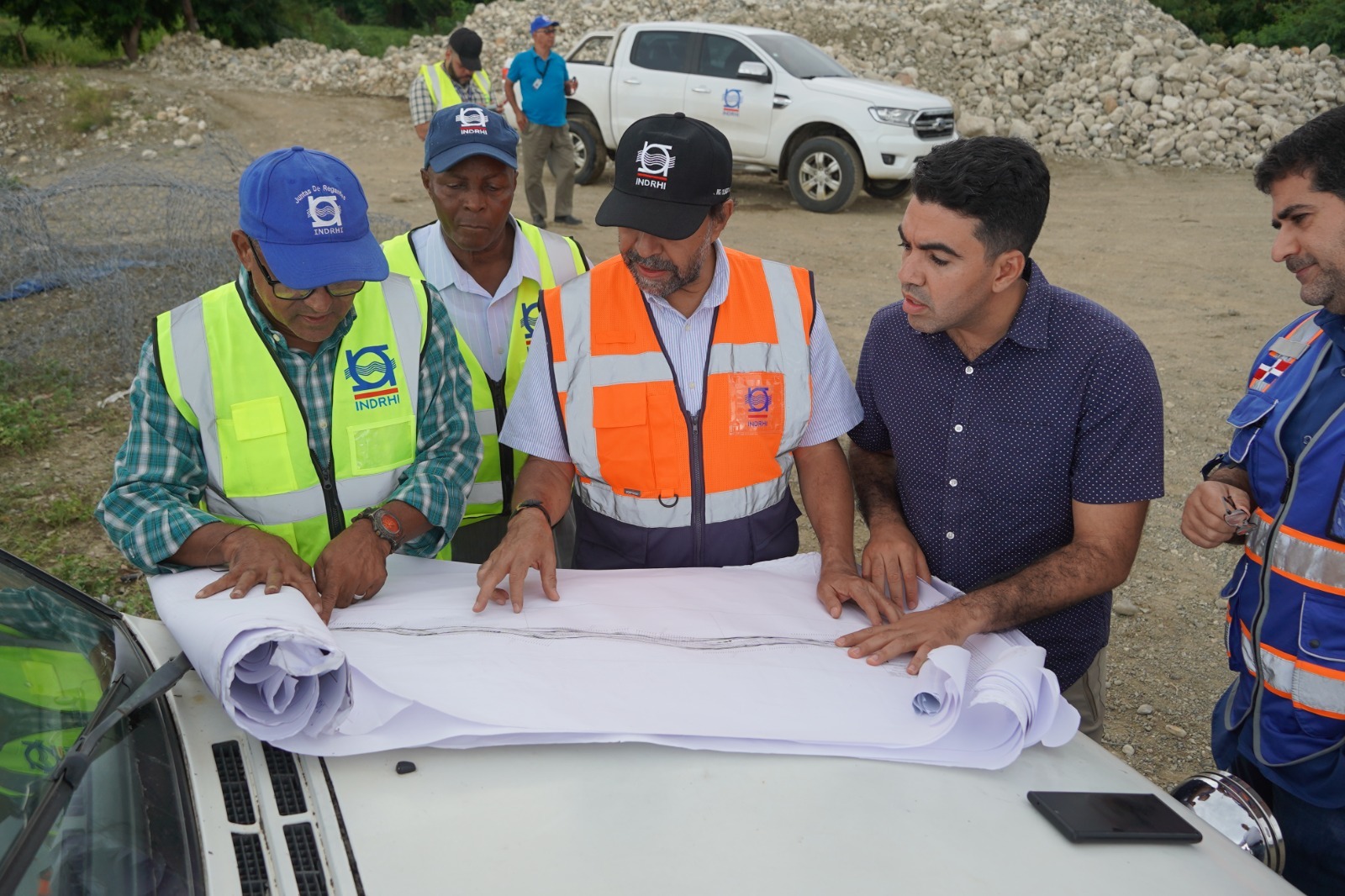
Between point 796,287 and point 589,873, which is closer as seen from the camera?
point 589,873

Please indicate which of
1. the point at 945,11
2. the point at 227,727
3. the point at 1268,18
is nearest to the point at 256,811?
the point at 227,727

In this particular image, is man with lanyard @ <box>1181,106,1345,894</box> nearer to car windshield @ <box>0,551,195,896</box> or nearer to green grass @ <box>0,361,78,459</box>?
car windshield @ <box>0,551,195,896</box>

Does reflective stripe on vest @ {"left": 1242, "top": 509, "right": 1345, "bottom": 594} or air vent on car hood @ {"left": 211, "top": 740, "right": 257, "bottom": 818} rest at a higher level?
reflective stripe on vest @ {"left": 1242, "top": 509, "right": 1345, "bottom": 594}

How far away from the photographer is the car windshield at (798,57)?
13305 mm

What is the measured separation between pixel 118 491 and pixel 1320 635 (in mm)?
2570

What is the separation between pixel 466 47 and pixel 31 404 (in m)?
4.56

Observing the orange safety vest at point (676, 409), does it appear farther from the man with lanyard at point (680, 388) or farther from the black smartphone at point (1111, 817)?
the black smartphone at point (1111, 817)

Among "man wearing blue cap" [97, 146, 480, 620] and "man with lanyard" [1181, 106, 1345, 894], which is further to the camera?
"man wearing blue cap" [97, 146, 480, 620]

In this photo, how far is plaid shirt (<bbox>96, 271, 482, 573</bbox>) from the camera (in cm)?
237

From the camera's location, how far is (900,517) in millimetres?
2945

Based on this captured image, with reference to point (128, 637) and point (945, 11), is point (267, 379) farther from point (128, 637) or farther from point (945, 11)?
point (945, 11)

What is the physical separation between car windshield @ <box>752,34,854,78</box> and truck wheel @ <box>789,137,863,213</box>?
865 millimetres

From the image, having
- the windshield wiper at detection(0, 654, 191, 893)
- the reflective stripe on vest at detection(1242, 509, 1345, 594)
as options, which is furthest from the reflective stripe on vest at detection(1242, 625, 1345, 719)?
the windshield wiper at detection(0, 654, 191, 893)

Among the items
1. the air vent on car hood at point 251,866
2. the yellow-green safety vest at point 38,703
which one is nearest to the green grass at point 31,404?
the yellow-green safety vest at point 38,703
